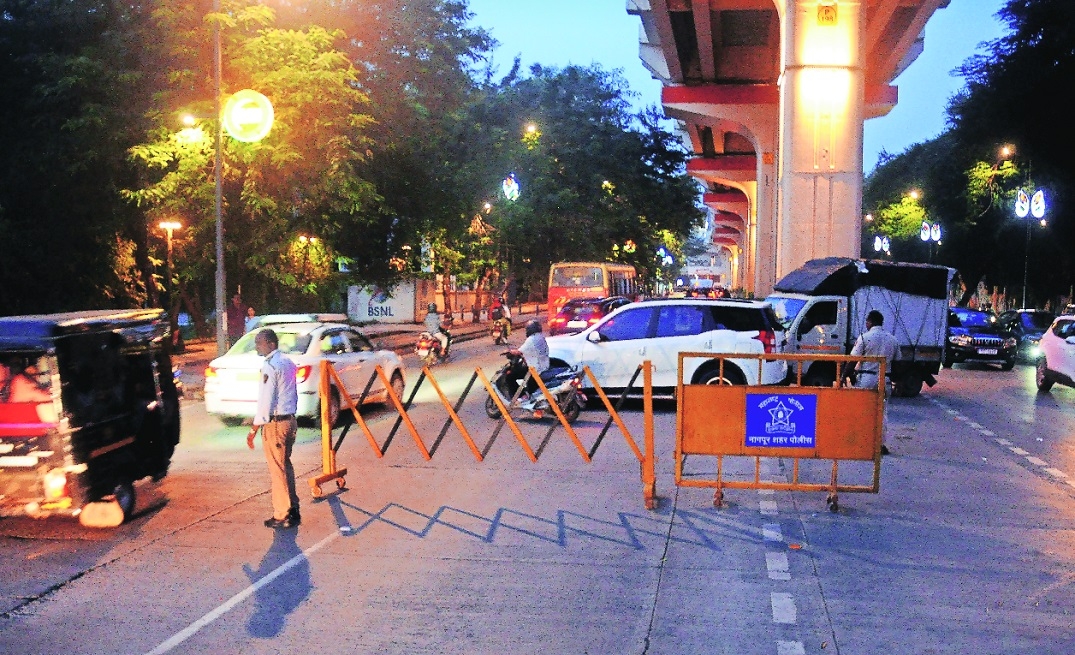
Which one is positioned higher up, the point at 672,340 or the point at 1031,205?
the point at 1031,205

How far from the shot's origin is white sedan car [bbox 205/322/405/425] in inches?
559

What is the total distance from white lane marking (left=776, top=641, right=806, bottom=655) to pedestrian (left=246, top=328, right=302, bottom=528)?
452 cm

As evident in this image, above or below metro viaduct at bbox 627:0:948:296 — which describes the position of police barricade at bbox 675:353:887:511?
below

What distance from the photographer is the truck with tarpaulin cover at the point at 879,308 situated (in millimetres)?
20109

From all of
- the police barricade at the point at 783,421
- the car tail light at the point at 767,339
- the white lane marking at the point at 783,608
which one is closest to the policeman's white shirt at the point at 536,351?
the car tail light at the point at 767,339

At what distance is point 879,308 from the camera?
69.3 feet

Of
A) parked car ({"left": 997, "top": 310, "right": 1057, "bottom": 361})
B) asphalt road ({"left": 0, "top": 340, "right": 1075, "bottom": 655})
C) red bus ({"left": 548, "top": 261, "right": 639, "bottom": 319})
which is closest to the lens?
asphalt road ({"left": 0, "top": 340, "right": 1075, "bottom": 655})

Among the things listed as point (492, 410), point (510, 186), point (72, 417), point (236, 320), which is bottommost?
point (492, 410)

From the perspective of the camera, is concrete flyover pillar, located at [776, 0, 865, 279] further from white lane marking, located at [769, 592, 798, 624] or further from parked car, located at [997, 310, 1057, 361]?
white lane marking, located at [769, 592, 798, 624]

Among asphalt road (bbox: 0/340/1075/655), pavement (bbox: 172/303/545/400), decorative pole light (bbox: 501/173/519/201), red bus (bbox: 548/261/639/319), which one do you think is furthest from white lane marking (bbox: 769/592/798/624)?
decorative pole light (bbox: 501/173/519/201)

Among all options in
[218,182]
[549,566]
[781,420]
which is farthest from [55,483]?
[218,182]

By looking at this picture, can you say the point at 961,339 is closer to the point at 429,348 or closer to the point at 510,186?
the point at 429,348

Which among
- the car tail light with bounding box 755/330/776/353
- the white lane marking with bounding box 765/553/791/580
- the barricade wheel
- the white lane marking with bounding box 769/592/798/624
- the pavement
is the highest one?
the car tail light with bounding box 755/330/776/353

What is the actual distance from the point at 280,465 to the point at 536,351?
273 inches
